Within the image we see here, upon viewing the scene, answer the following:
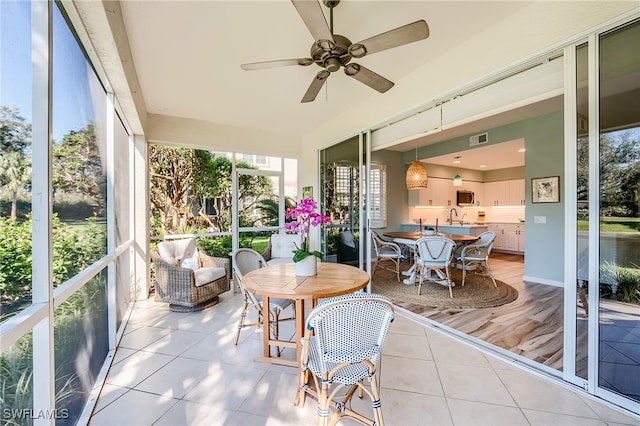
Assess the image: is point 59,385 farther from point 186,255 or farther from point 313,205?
point 186,255

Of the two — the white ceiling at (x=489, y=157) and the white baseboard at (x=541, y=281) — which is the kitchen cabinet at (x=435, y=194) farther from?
the white baseboard at (x=541, y=281)

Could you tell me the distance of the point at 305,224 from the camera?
7.82 feet

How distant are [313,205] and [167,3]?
6.50ft

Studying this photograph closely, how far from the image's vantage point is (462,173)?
27.6ft

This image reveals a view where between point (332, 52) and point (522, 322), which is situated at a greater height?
point (332, 52)

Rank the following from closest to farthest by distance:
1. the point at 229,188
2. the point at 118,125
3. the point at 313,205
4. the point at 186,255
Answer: the point at 313,205 < the point at 118,125 < the point at 186,255 < the point at 229,188

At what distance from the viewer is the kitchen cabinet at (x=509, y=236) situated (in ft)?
24.6

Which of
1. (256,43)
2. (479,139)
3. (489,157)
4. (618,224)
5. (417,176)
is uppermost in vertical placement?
(256,43)

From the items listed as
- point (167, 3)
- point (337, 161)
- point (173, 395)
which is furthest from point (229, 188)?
point (173, 395)

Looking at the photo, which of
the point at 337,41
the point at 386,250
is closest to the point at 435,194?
the point at 386,250

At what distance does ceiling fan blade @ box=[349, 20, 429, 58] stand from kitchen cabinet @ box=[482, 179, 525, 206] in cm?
796

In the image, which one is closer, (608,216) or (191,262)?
(608,216)

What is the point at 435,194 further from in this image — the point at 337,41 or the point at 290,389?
the point at 290,389

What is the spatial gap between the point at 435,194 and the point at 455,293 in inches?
167
